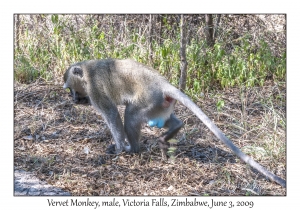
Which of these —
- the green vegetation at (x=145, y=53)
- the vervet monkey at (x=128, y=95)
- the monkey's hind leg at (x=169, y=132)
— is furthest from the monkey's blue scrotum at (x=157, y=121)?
the green vegetation at (x=145, y=53)

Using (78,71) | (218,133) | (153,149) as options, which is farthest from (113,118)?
(218,133)

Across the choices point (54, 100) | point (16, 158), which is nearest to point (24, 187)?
point (16, 158)

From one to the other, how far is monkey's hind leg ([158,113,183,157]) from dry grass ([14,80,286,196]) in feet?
0.71

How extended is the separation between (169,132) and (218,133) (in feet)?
3.12

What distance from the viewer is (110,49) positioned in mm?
9062

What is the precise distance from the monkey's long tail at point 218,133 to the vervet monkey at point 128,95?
2cm

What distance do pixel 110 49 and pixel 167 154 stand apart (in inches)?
124

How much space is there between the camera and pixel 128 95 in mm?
6445

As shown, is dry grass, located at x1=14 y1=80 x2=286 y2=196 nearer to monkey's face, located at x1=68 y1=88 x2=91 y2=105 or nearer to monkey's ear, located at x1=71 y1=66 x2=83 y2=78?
monkey's face, located at x1=68 y1=88 x2=91 y2=105

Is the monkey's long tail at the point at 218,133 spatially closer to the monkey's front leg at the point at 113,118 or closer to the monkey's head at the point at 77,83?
the monkey's front leg at the point at 113,118

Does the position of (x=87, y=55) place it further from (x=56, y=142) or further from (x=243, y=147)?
(x=243, y=147)

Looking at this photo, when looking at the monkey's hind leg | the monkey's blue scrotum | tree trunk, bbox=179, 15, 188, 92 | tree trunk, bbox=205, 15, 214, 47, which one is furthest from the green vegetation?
the monkey's blue scrotum

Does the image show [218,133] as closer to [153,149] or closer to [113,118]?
[153,149]

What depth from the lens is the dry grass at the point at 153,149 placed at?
5887 millimetres
